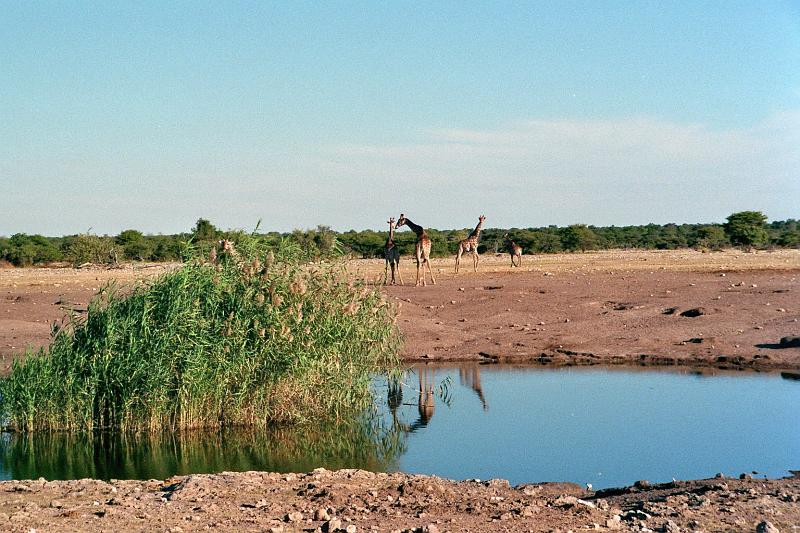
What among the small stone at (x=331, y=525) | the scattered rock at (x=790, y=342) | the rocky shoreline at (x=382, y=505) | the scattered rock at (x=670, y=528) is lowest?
the rocky shoreline at (x=382, y=505)

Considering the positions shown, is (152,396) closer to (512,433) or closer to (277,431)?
(277,431)

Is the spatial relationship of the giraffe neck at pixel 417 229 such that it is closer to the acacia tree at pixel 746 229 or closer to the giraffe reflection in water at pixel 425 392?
the giraffe reflection in water at pixel 425 392

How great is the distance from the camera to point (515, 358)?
670 inches

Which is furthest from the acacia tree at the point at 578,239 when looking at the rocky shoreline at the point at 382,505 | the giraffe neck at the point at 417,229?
the rocky shoreline at the point at 382,505

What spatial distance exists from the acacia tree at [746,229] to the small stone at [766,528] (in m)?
47.3

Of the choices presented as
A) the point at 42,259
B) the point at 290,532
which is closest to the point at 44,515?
the point at 290,532

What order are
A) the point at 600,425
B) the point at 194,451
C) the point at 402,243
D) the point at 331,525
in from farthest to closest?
the point at 402,243, the point at 600,425, the point at 194,451, the point at 331,525

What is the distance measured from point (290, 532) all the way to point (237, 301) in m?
5.09

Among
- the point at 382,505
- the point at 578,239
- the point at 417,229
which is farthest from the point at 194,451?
the point at 578,239

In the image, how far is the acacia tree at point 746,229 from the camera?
52.4 metres

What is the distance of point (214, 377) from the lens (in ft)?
37.2

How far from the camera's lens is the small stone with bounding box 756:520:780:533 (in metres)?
6.53

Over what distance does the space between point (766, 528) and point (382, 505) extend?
274 centimetres

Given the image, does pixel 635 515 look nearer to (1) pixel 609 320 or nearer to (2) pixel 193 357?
(2) pixel 193 357
